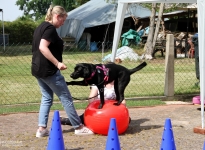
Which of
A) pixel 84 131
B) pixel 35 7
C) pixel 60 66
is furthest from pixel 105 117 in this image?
pixel 35 7

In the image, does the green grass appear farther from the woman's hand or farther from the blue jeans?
the woman's hand

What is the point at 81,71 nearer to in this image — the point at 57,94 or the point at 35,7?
the point at 57,94

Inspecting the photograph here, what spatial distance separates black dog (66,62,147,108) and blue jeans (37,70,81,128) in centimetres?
22

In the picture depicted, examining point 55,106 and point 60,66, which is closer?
point 60,66

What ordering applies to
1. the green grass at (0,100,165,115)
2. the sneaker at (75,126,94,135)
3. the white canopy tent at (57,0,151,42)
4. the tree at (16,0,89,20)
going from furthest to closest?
the tree at (16,0,89,20) < the white canopy tent at (57,0,151,42) < the green grass at (0,100,165,115) < the sneaker at (75,126,94,135)

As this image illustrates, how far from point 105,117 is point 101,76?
618 mm

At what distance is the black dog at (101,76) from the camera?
590 cm

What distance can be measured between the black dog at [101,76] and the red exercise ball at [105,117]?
0.47ft

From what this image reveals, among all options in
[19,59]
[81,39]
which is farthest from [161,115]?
[81,39]

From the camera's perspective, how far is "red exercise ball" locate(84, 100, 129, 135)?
607cm

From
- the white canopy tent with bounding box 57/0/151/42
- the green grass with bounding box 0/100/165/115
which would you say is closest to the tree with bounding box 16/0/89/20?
the white canopy tent with bounding box 57/0/151/42

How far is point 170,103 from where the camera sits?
9.06m

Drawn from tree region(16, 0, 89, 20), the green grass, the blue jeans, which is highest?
tree region(16, 0, 89, 20)

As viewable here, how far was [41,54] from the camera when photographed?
5.75 metres
